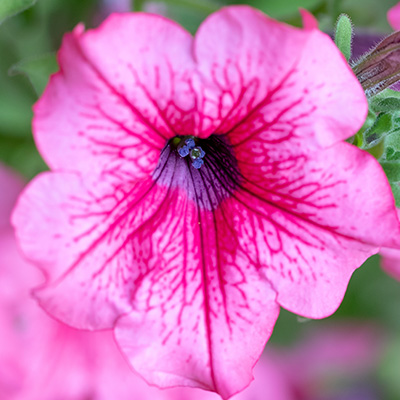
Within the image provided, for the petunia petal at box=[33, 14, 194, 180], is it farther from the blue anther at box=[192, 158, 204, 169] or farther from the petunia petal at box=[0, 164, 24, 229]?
the petunia petal at box=[0, 164, 24, 229]

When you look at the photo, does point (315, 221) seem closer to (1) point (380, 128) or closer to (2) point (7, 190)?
(1) point (380, 128)

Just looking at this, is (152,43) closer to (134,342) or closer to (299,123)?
(299,123)

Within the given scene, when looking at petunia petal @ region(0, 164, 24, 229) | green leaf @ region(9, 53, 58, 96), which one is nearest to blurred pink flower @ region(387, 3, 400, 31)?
green leaf @ region(9, 53, 58, 96)

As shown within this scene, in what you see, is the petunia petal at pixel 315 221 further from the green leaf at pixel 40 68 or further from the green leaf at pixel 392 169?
the green leaf at pixel 40 68

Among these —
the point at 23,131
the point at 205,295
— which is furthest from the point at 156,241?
the point at 23,131

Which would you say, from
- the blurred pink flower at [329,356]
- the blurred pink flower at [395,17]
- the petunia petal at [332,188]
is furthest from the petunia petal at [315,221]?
the blurred pink flower at [329,356]
